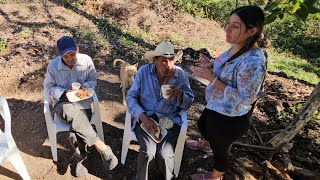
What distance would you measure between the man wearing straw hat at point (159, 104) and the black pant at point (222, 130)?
36cm

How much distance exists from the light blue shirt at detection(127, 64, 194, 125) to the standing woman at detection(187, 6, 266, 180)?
394 mm

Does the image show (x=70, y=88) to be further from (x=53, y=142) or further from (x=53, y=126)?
(x=53, y=142)

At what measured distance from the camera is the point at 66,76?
337cm

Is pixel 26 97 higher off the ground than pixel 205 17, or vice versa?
pixel 205 17

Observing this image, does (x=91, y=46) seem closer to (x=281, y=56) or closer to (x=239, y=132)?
(x=239, y=132)

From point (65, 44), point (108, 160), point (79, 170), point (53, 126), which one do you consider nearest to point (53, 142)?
point (53, 126)

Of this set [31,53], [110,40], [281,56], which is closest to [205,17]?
[281,56]

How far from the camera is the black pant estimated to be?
2.60m

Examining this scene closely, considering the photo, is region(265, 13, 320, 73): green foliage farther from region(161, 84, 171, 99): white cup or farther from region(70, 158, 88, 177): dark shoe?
region(70, 158, 88, 177): dark shoe

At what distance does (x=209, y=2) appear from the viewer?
10.1m

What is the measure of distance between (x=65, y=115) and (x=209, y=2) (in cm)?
812

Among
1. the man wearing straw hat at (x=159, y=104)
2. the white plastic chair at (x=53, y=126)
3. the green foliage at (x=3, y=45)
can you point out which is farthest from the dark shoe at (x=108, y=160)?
the green foliage at (x=3, y=45)

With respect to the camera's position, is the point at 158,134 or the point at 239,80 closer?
the point at 239,80

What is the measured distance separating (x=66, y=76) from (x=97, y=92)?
1468 millimetres
